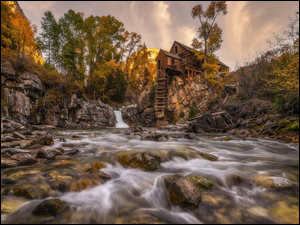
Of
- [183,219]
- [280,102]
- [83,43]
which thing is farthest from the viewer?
[83,43]

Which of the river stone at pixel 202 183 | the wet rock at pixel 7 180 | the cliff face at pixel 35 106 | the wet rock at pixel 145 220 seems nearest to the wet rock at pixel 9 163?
the wet rock at pixel 7 180

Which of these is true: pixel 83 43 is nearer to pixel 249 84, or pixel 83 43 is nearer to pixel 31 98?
pixel 31 98

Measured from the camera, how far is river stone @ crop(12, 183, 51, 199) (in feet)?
8.01

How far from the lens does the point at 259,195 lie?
272 cm

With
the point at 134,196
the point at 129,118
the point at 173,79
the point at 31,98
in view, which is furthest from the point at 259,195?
the point at 173,79

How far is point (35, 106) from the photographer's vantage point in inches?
555

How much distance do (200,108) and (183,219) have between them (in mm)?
21092

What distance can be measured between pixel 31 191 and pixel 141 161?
2336mm

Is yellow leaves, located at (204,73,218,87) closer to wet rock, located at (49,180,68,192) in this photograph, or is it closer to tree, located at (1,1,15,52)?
wet rock, located at (49,180,68,192)

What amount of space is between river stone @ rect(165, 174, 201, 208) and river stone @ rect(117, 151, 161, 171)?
1.23 meters

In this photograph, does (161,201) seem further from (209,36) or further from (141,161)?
(209,36)

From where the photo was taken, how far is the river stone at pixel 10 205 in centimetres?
212

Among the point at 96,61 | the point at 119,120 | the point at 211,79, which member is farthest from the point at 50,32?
the point at 211,79

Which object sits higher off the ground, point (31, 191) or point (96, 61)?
point (96, 61)
